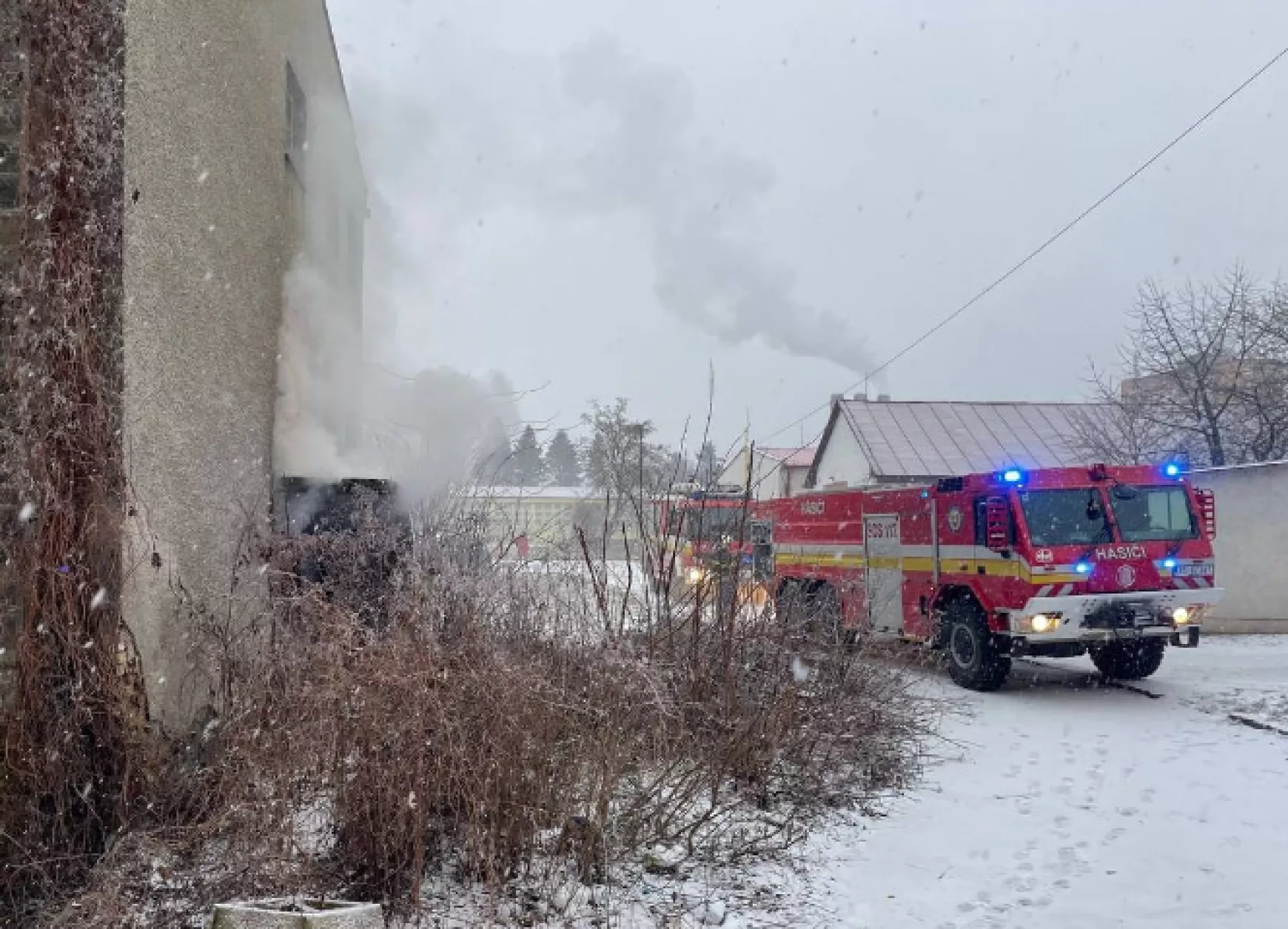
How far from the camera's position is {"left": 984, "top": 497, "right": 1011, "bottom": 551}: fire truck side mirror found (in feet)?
33.6

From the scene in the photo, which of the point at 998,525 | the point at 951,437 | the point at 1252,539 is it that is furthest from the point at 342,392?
the point at 951,437

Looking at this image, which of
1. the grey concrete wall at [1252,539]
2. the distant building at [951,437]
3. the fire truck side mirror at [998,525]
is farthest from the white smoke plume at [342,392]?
the distant building at [951,437]

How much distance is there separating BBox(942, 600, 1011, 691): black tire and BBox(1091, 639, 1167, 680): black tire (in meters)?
1.00

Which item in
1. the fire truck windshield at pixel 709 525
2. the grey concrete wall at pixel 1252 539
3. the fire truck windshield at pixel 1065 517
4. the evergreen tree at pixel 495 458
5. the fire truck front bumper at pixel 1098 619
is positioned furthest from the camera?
the grey concrete wall at pixel 1252 539

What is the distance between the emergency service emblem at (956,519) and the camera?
11055mm

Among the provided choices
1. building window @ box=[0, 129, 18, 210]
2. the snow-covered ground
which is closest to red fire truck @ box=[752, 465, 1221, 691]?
the snow-covered ground

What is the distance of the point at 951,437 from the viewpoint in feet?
92.3

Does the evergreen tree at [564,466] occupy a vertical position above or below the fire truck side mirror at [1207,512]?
above

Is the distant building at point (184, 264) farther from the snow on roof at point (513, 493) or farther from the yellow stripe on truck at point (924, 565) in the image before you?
the yellow stripe on truck at point (924, 565)

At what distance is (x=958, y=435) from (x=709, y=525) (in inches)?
860

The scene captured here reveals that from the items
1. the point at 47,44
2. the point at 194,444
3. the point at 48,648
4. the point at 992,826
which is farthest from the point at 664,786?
the point at 47,44

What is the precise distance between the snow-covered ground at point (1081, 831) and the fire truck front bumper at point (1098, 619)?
25.2 inches

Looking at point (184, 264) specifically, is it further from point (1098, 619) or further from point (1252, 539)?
point (1252, 539)

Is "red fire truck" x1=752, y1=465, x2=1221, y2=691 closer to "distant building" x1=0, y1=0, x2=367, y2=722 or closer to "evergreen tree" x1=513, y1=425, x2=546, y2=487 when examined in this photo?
"evergreen tree" x1=513, y1=425, x2=546, y2=487
